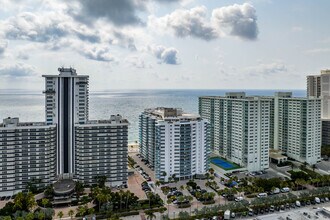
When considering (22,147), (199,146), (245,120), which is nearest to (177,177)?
(199,146)

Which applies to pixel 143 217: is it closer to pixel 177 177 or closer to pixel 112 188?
pixel 112 188

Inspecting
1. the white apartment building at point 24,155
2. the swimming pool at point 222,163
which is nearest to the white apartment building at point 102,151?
the white apartment building at point 24,155

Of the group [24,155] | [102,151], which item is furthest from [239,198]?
[24,155]

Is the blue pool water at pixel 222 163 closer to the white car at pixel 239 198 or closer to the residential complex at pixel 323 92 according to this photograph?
the white car at pixel 239 198

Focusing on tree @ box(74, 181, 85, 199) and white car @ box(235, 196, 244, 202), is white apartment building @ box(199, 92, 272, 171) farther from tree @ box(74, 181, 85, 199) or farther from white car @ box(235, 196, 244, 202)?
tree @ box(74, 181, 85, 199)

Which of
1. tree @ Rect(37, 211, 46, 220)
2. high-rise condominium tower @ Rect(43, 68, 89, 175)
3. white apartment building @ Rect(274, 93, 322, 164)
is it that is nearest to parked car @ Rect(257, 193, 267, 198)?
white apartment building @ Rect(274, 93, 322, 164)

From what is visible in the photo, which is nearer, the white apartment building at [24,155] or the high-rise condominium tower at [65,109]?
the white apartment building at [24,155]
